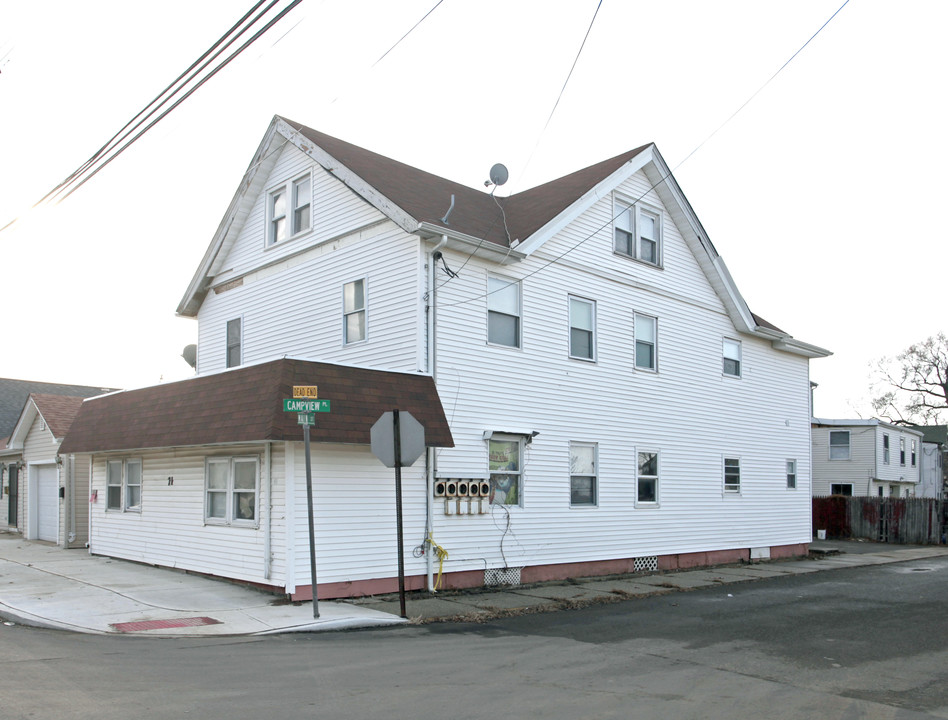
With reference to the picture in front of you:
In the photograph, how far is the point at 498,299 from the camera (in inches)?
648

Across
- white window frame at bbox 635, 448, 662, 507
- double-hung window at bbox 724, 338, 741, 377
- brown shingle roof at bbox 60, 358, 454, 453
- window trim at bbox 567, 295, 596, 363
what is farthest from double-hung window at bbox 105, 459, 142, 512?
double-hung window at bbox 724, 338, 741, 377

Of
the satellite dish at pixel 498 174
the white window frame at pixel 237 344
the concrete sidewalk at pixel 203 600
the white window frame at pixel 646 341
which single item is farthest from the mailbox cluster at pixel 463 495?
the satellite dish at pixel 498 174

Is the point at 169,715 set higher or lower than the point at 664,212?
lower

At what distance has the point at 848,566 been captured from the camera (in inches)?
887

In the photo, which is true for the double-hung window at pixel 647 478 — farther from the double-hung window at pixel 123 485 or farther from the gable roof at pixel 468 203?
the double-hung window at pixel 123 485

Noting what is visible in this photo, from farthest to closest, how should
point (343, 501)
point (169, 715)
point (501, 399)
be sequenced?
1. point (501, 399)
2. point (343, 501)
3. point (169, 715)

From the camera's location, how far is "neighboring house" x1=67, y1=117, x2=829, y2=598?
14.4 m

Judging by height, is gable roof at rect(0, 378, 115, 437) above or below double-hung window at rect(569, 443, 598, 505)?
above

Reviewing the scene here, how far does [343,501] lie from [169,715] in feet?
23.4

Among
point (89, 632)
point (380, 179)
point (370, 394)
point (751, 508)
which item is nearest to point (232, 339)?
point (380, 179)

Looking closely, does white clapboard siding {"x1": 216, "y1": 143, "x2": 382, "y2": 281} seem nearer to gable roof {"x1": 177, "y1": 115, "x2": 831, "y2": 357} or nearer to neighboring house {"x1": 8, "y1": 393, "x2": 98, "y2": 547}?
gable roof {"x1": 177, "y1": 115, "x2": 831, "y2": 357}

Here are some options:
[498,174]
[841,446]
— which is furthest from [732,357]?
[841,446]

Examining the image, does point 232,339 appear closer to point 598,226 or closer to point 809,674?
point 598,226

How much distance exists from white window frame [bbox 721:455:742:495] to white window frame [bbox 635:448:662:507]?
9.57ft
